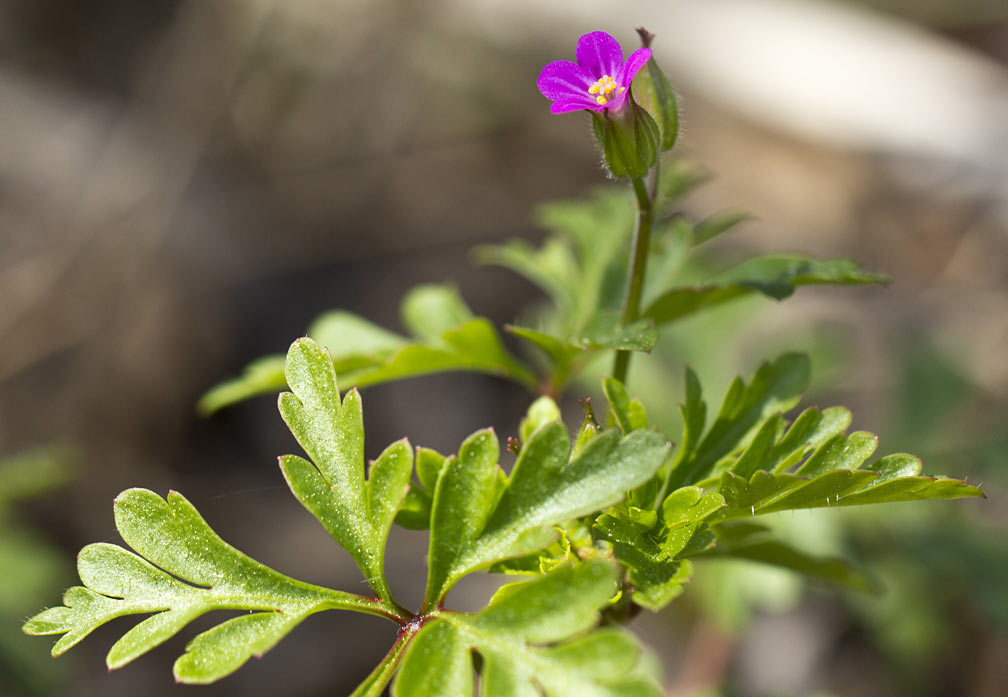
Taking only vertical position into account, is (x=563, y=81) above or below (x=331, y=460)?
above

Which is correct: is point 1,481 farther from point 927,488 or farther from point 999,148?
point 999,148

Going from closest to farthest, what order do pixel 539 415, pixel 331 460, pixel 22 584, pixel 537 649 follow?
pixel 537 649 → pixel 331 460 → pixel 539 415 → pixel 22 584

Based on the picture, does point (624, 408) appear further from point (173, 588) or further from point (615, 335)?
point (173, 588)

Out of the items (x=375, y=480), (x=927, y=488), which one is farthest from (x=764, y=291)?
(x=375, y=480)

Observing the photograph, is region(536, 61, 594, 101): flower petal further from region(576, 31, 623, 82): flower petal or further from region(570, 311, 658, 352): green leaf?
region(570, 311, 658, 352): green leaf

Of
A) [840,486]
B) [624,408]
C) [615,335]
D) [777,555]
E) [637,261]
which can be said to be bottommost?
[777,555]

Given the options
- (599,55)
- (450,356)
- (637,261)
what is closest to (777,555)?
(637,261)
